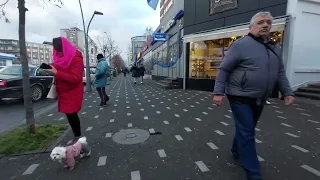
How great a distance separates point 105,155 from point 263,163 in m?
2.41

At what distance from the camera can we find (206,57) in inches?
509

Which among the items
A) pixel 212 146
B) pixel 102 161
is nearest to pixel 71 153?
pixel 102 161

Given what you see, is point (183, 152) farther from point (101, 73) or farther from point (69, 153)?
point (101, 73)

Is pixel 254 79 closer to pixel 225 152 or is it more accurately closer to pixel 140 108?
pixel 225 152

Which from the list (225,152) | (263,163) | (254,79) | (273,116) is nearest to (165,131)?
(225,152)

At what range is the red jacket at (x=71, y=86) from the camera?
3258 millimetres

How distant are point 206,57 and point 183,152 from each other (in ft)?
32.7

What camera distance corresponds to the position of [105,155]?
3.63m

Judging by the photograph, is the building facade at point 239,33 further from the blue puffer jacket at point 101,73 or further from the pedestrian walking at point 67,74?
the pedestrian walking at point 67,74

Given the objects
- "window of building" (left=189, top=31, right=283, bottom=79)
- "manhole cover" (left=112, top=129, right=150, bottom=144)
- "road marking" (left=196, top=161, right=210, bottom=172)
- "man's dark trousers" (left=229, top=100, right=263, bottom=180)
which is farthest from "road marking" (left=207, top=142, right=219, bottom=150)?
"window of building" (left=189, top=31, right=283, bottom=79)

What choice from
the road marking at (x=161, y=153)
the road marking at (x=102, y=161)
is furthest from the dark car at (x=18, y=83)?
the road marking at (x=161, y=153)

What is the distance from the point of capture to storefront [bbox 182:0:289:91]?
30.5 feet

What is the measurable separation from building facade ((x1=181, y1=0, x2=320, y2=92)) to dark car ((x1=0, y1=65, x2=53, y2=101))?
7.75 m

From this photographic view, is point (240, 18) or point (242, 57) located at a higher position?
point (240, 18)
